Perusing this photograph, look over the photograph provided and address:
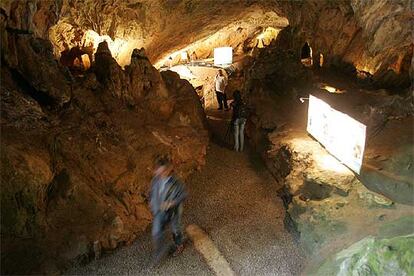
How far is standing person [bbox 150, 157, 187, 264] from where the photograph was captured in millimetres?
6617

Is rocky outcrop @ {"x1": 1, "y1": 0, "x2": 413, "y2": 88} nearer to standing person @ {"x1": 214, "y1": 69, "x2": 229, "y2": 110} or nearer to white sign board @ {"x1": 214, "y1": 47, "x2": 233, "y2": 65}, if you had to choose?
white sign board @ {"x1": 214, "y1": 47, "x2": 233, "y2": 65}

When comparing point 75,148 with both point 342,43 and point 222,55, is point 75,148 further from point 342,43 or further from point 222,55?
point 222,55

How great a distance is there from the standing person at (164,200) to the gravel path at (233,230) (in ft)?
1.58

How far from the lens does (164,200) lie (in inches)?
263

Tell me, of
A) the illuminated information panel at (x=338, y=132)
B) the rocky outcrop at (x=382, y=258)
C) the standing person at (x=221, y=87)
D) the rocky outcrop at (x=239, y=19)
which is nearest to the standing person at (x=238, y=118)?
the illuminated information panel at (x=338, y=132)

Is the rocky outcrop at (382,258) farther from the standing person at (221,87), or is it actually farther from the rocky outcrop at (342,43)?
the standing person at (221,87)

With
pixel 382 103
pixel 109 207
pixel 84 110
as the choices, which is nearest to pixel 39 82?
pixel 84 110

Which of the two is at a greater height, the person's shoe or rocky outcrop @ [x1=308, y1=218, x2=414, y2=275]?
rocky outcrop @ [x1=308, y1=218, x2=414, y2=275]

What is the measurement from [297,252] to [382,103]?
6.72m

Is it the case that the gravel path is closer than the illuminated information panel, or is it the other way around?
the gravel path

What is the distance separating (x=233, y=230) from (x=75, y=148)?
4013mm

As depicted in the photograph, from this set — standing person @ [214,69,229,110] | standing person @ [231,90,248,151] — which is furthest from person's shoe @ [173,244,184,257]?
standing person @ [214,69,229,110]

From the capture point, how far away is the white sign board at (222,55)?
78.6 feet

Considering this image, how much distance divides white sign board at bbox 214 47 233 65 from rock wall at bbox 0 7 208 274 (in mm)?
11718
